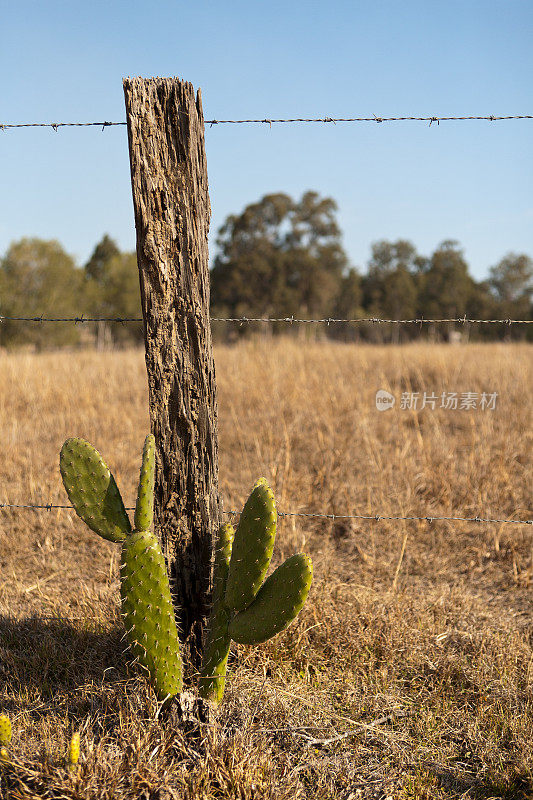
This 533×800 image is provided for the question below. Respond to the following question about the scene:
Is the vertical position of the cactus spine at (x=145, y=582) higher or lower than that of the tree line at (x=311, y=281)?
lower

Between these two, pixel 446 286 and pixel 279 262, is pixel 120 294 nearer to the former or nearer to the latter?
pixel 279 262

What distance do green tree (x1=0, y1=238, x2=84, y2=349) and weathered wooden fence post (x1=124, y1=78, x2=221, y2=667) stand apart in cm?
2464

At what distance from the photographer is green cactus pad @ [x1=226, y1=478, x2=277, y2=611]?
6.49ft

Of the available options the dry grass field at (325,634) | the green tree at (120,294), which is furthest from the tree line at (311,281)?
the dry grass field at (325,634)

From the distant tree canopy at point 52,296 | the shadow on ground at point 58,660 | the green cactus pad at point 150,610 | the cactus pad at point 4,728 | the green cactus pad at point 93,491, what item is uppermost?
the distant tree canopy at point 52,296

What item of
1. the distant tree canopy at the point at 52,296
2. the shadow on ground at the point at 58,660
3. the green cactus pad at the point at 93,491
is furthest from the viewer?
the distant tree canopy at the point at 52,296

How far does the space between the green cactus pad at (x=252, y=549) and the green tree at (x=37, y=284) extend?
24968 millimetres

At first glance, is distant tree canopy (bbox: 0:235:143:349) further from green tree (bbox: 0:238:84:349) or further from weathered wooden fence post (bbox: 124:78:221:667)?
weathered wooden fence post (bbox: 124:78:221:667)

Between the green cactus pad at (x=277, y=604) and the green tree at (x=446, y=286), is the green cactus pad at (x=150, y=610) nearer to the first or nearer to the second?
the green cactus pad at (x=277, y=604)

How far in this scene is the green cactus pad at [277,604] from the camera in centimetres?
190

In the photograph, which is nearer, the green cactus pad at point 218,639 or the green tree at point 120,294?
the green cactus pad at point 218,639

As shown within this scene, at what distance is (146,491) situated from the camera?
81.3 inches

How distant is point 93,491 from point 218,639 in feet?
2.26

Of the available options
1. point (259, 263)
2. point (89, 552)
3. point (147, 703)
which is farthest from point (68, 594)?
point (259, 263)
